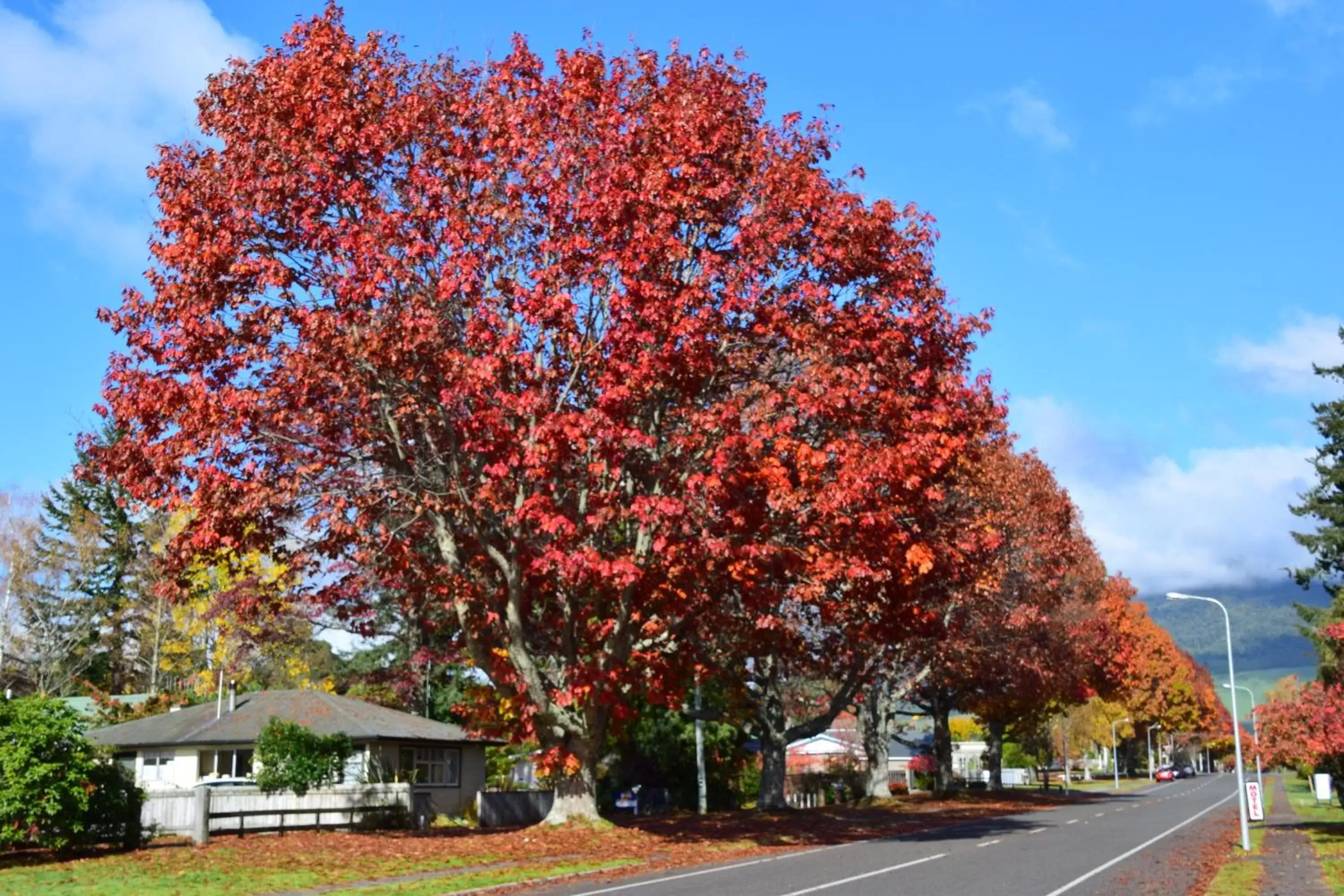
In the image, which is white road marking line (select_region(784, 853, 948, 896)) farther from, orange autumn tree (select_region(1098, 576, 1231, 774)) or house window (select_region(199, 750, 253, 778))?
orange autumn tree (select_region(1098, 576, 1231, 774))

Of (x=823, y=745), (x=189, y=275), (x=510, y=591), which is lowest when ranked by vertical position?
(x=823, y=745)

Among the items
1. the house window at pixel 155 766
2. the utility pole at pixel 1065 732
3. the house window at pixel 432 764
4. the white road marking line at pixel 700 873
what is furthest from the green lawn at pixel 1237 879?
the utility pole at pixel 1065 732

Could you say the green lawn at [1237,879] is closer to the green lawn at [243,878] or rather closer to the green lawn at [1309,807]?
the green lawn at [243,878]

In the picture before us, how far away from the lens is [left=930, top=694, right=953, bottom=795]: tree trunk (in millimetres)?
61188

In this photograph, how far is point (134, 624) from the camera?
63.1 m

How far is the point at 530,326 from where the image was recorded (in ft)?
74.0

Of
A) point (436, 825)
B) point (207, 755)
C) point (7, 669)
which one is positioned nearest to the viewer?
point (436, 825)

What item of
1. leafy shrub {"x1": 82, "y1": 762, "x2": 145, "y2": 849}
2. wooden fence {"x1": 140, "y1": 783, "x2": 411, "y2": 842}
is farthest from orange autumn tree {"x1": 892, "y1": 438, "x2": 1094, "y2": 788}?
leafy shrub {"x1": 82, "y1": 762, "x2": 145, "y2": 849}

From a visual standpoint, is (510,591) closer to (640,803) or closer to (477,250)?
(477,250)

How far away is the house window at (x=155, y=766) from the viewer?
4128 cm

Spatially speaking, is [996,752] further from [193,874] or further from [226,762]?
[193,874]

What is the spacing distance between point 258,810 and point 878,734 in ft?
100

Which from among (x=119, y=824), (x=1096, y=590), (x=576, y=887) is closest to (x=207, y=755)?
(x=119, y=824)

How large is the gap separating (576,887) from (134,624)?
5156cm
